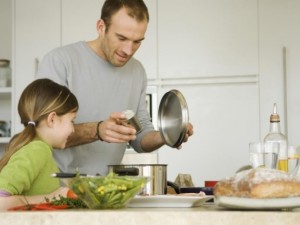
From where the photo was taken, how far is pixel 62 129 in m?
1.73

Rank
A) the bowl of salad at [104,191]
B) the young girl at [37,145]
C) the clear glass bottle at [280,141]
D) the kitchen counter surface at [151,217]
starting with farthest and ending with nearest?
1. the clear glass bottle at [280,141]
2. the young girl at [37,145]
3. the bowl of salad at [104,191]
4. the kitchen counter surface at [151,217]

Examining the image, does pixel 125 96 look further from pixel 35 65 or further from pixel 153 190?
pixel 35 65

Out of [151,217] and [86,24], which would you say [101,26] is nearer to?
→ [151,217]

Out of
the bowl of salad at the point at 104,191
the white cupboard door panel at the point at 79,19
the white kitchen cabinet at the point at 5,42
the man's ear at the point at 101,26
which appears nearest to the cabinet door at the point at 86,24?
the white cupboard door panel at the point at 79,19

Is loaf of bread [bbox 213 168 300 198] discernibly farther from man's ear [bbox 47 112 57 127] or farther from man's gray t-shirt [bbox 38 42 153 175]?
man's gray t-shirt [bbox 38 42 153 175]

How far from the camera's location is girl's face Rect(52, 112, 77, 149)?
1.72 meters

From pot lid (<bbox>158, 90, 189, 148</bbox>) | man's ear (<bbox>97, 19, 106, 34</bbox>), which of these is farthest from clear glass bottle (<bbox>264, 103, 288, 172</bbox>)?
man's ear (<bbox>97, 19, 106, 34</bbox>)

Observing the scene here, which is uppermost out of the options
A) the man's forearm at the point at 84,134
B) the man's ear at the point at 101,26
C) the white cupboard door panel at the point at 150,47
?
the white cupboard door panel at the point at 150,47

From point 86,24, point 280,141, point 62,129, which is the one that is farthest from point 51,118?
point 86,24

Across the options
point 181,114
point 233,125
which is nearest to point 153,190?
point 181,114

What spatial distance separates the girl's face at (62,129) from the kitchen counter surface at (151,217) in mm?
799

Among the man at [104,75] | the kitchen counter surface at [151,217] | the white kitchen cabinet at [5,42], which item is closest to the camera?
the kitchen counter surface at [151,217]

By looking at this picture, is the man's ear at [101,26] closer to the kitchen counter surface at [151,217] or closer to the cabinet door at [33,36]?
the kitchen counter surface at [151,217]

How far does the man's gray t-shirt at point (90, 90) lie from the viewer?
6.68 ft
